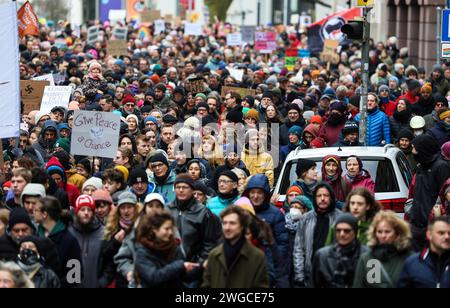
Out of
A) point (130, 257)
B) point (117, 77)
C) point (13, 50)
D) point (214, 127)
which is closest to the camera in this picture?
point (130, 257)

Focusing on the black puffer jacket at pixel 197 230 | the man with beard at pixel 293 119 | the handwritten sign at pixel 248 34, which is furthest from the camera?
the handwritten sign at pixel 248 34

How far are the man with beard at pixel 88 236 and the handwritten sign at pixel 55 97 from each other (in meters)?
10.7

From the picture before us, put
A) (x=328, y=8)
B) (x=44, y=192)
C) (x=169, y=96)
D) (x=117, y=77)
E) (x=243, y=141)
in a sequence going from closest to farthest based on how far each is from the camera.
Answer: (x=44, y=192), (x=243, y=141), (x=169, y=96), (x=117, y=77), (x=328, y=8)

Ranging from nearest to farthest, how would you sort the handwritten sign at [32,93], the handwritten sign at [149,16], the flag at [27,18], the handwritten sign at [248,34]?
the handwritten sign at [32,93] < the flag at [27,18] < the handwritten sign at [248,34] < the handwritten sign at [149,16]

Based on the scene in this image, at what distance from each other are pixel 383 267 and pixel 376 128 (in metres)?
10.5

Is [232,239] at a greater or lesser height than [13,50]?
lesser

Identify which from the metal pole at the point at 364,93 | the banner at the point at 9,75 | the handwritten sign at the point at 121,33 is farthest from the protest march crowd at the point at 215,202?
the handwritten sign at the point at 121,33

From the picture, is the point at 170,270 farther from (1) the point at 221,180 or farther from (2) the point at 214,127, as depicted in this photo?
(2) the point at 214,127

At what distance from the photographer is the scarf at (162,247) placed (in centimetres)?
975

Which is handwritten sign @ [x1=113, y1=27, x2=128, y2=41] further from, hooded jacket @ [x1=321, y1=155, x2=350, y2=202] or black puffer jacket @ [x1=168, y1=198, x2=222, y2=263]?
black puffer jacket @ [x1=168, y1=198, x2=222, y2=263]

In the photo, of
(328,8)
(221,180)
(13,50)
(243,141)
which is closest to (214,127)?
(243,141)

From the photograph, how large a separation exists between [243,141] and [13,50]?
322 centimetres

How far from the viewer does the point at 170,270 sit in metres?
9.70

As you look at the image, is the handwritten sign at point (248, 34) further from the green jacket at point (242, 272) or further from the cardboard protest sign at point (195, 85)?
the green jacket at point (242, 272)
